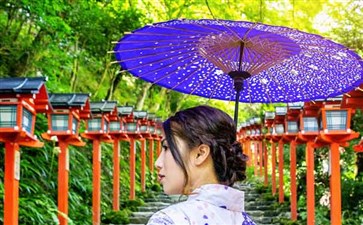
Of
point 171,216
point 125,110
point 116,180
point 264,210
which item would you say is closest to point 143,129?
point 125,110

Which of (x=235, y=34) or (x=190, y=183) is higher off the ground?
(x=235, y=34)

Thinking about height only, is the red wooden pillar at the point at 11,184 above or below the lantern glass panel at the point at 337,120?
below

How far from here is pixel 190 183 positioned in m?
1.76

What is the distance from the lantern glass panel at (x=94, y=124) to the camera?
1221 cm

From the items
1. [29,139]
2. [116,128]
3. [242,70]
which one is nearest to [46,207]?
[29,139]

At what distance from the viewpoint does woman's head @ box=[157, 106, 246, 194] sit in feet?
5.72

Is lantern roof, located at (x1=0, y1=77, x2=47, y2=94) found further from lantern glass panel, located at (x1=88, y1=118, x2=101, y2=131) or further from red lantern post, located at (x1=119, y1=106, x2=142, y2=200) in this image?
red lantern post, located at (x1=119, y1=106, x2=142, y2=200)

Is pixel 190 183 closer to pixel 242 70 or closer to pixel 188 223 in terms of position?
pixel 188 223

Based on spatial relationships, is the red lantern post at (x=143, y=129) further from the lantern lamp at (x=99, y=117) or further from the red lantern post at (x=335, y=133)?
the red lantern post at (x=335, y=133)

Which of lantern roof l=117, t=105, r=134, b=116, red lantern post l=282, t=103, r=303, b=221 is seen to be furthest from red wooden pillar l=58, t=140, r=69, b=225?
A: lantern roof l=117, t=105, r=134, b=116

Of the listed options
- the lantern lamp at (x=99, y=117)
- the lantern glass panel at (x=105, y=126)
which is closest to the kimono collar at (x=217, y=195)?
the lantern lamp at (x=99, y=117)

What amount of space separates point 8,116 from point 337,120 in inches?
192

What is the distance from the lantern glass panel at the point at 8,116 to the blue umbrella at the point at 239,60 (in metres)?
3.41

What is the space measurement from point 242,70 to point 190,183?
1.45m
